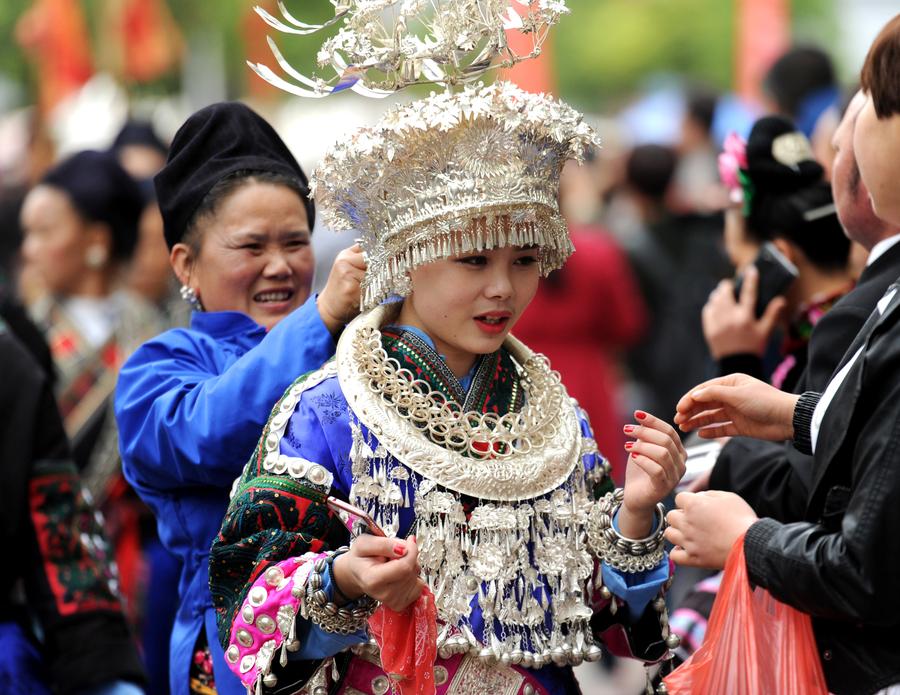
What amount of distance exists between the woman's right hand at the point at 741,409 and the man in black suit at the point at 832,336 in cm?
33

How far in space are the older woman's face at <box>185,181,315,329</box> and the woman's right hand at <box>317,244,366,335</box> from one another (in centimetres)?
41

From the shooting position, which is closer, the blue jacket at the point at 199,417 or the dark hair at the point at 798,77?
the blue jacket at the point at 199,417

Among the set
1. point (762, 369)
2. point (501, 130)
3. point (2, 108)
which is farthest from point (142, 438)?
point (2, 108)

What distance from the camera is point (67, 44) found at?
17.3m

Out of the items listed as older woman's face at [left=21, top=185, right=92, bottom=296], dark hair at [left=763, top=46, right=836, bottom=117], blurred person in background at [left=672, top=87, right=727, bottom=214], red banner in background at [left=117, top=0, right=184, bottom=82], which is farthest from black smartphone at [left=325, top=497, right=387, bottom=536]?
red banner in background at [left=117, top=0, right=184, bottom=82]

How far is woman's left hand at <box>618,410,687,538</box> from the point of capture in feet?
10.6

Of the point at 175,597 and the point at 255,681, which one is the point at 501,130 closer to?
the point at 255,681

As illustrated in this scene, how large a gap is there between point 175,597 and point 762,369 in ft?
8.23

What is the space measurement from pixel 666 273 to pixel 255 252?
243 inches

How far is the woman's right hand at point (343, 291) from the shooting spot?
12.1ft

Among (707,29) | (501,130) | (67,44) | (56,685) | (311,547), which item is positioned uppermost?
(707,29)

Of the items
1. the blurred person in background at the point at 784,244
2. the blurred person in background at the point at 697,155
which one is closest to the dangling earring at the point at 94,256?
the blurred person in background at the point at 784,244

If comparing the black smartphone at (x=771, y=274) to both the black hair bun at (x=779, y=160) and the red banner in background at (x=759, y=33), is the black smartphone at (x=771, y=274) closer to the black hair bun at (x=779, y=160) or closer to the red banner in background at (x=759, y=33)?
the black hair bun at (x=779, y=160)

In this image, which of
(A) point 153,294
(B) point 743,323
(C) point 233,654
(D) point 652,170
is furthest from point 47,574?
(D) point 652,170
